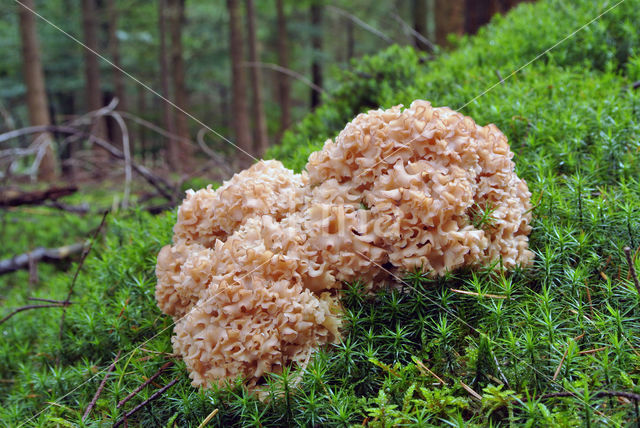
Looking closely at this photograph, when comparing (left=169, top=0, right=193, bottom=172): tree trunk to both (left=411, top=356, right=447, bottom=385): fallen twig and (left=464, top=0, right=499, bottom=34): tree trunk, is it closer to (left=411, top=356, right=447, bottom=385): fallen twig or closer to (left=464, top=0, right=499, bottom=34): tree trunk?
(left=464, top=0, right=499, bottom=34): tree trunk

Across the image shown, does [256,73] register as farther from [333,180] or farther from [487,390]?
[487,390]

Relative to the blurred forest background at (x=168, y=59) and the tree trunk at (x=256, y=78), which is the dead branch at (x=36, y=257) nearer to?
the blurred forest background at (x=168, y=59)

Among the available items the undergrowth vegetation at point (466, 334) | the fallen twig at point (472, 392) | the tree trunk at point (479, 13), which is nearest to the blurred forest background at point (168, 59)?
the tree trunk at point (479, 13)

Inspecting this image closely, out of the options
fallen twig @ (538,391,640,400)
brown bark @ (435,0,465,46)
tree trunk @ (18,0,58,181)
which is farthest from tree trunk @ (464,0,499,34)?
tree trunk @ (18,0,58,181)

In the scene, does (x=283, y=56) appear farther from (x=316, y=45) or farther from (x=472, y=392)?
(x=472, y=392)

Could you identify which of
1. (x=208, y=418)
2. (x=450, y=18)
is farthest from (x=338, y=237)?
(x=450, y=18)

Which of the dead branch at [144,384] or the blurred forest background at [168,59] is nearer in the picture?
the dead branch at [144,384]

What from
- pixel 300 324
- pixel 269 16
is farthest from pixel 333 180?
pixel 269 16

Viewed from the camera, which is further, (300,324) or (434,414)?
(300,324)
